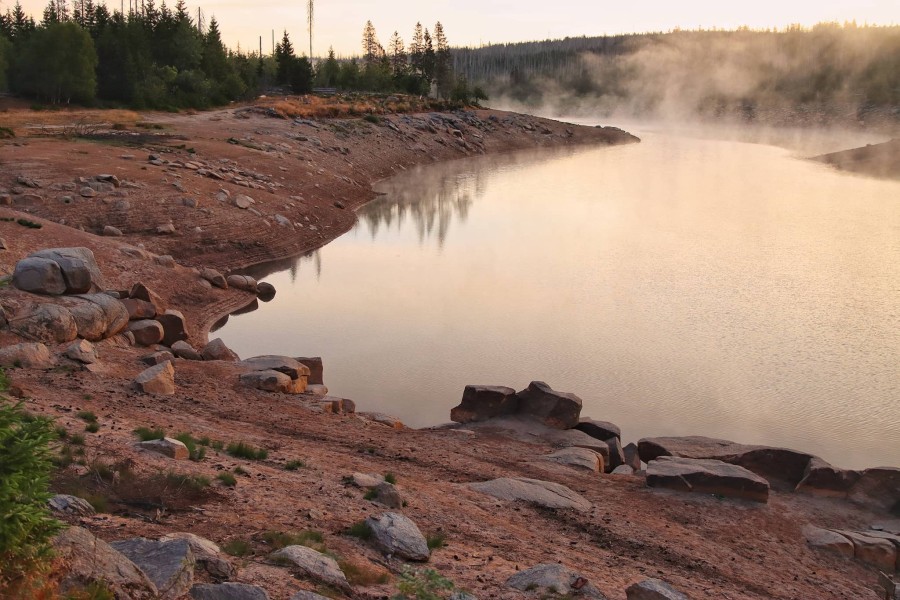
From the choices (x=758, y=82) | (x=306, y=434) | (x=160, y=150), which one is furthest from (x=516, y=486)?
(x=758, y=82)

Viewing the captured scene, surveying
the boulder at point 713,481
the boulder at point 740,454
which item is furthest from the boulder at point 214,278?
the boulder at point 713,481

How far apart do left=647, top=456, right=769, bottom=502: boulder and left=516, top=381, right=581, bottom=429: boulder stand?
9.04ft

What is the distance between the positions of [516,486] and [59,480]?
619 centimetres

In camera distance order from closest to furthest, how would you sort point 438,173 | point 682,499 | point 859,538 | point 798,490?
point 859,538, point 682,499, point 798,490, point 438,173

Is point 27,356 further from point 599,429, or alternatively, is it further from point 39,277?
point 599,429

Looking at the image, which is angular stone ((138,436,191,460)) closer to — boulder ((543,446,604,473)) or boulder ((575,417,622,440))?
boulder ((543,446,604,473))

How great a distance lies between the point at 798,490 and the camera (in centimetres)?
1414

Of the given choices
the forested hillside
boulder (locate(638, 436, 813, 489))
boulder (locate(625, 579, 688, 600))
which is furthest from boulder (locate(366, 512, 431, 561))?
the forested hillside

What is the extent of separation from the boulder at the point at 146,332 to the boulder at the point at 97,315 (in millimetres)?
234

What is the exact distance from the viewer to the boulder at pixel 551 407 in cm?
1625

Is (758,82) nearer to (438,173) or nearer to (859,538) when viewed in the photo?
(438,173)

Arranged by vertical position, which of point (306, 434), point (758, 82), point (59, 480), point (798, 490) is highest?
point (758, 82)

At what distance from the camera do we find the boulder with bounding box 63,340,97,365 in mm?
15141

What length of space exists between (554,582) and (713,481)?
557cm
